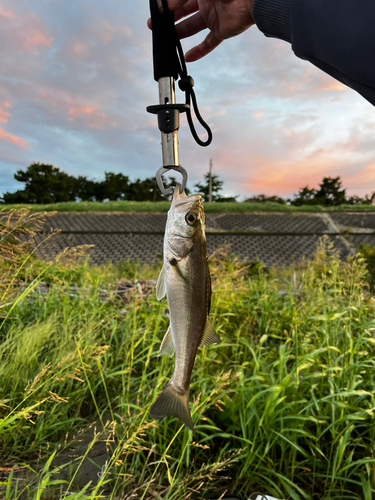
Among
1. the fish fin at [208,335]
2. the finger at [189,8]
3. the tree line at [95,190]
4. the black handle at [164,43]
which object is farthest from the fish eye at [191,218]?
the tree line at [95,190]

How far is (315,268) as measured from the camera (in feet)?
18.7

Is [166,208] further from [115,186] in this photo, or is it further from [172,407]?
[115,186]

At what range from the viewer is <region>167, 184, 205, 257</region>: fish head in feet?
3.15

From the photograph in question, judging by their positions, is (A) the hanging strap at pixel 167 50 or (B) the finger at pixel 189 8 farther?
(B) the finger at pixel 189 8

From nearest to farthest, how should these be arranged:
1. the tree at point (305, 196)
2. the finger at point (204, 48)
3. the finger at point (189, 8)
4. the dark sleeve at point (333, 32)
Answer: the dark sleeve at point (333, 32) → the finger at point (189, 8) → the finger at point (204, 48) → the tree at point (305, 196)

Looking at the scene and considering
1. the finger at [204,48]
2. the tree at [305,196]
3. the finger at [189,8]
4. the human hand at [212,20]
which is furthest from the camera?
the tree at [305,196]

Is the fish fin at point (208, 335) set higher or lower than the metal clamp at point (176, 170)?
lower

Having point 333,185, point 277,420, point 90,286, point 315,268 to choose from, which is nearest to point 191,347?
point 277,420

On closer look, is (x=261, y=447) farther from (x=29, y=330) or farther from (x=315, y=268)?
(x=315, y=268)

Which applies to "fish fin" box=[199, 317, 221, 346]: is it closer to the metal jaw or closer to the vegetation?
the metal jaw

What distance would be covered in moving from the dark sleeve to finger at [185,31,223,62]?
0.44m

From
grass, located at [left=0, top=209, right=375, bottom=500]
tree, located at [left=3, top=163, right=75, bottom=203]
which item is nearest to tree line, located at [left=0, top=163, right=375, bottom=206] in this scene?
tree, located at [left=3, top=163, right=75, bottom=203]

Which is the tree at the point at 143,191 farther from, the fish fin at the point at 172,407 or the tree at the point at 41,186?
the fish fin at the point at 172,407

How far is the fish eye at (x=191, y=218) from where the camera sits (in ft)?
3.16
